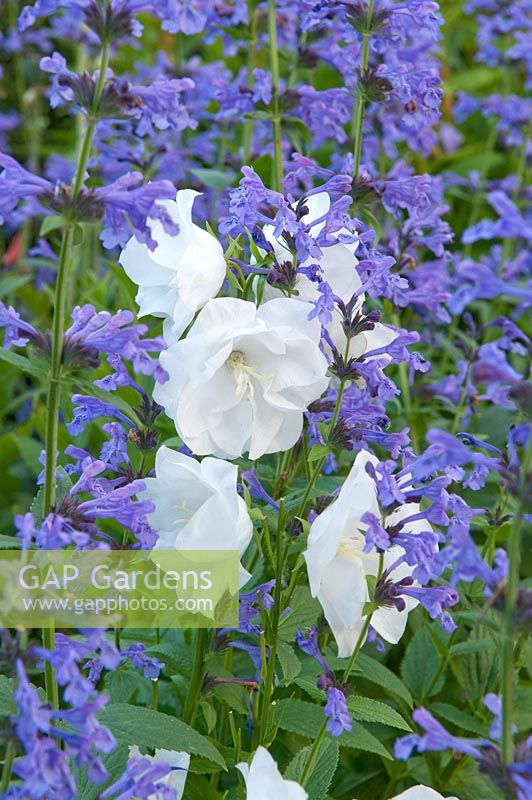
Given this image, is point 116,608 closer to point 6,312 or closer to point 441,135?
point 6,312

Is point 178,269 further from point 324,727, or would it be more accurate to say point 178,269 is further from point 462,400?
point 462,400

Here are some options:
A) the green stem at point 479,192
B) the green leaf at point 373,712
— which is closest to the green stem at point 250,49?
the green stem at point 479,192

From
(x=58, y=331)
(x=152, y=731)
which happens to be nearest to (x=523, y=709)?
(x=152, y=731)

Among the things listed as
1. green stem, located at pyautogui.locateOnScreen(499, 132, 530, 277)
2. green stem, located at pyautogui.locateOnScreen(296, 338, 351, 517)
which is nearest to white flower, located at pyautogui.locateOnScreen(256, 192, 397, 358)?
green stem, located at pyautogui.locateOnScreen(296, 338, 351, 517)

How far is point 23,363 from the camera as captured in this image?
3.96ft

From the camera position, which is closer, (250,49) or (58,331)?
(58,331)

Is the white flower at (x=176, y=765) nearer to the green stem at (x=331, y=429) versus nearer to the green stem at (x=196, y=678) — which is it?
the green stem at (x=196, y=678)

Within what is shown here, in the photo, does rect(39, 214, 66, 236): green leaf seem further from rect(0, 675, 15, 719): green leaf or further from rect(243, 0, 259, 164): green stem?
rect(243, 0, 259, 164): green stem

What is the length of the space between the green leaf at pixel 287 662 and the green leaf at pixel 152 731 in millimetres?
141

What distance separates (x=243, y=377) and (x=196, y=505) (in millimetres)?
179

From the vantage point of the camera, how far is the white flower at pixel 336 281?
4.80ft

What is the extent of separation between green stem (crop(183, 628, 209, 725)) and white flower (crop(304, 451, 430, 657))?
0.68ft

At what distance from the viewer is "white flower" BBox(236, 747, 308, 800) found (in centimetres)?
120

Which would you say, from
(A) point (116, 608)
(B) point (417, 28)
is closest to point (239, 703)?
(A) point (116, 608)
